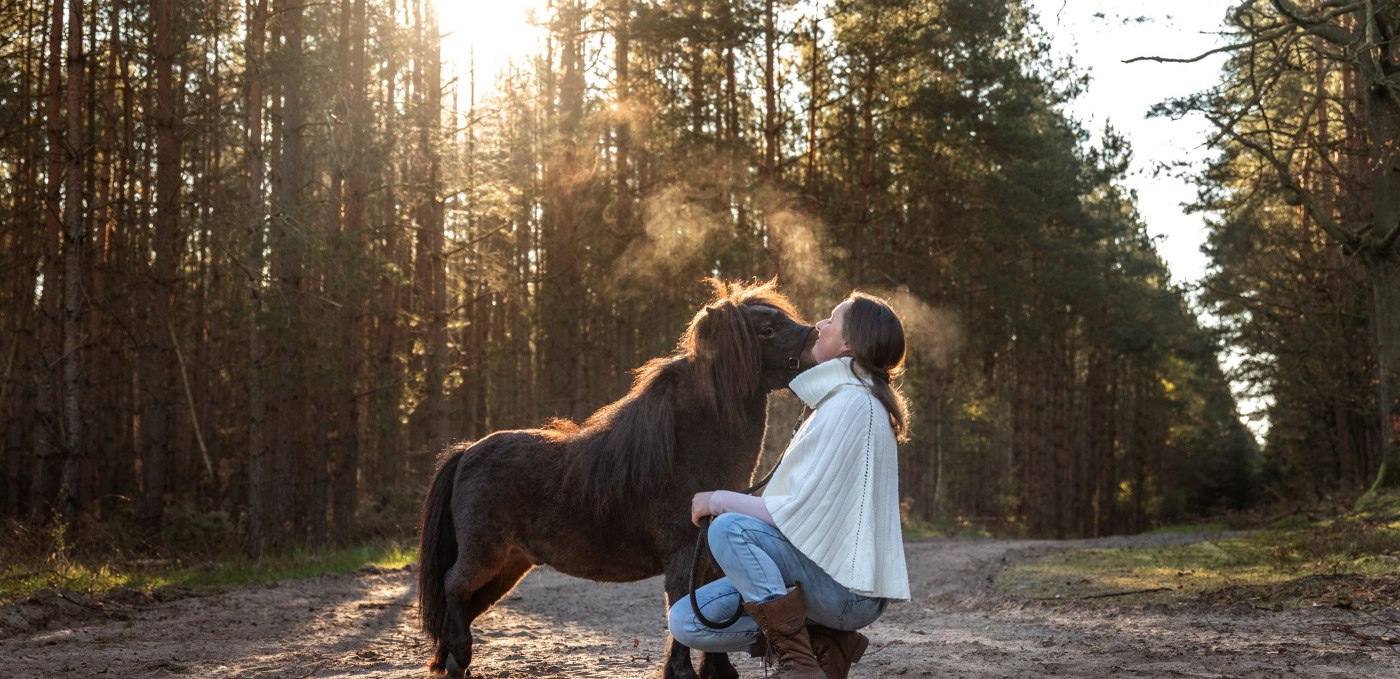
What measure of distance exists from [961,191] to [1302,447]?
1558cm

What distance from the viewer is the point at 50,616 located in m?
8.13

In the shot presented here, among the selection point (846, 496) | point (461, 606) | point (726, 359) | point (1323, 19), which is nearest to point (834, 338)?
point (846, 496)

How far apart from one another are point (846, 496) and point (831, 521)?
107 millimetres

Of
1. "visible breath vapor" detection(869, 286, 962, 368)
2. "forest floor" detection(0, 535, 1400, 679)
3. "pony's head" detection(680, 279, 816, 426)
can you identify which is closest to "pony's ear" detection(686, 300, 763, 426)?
"pony's head" detection(680, 279, 816, 426)

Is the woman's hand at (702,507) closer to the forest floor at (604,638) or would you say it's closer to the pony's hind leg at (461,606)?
the pony's hind leg at (461,606)

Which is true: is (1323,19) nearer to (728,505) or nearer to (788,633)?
(728,505)

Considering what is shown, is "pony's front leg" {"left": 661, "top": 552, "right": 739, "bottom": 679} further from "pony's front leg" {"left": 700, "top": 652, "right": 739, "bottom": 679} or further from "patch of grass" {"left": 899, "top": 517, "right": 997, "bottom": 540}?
"patch of grass" {"left": 899, "top": 517, "right": 997, "bottom": 540}

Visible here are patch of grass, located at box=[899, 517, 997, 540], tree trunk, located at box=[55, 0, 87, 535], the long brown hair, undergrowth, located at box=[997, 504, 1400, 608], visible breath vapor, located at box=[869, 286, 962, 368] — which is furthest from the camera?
visible breath vapor, located at box=[869, 286, 962, 368]

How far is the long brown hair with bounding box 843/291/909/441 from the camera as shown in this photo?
13.2 ft

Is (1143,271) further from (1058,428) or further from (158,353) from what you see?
(158,353)

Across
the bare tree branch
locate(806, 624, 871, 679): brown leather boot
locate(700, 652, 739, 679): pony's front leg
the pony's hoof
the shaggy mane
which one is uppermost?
the bare tree branch

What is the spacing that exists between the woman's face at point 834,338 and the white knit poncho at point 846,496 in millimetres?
230

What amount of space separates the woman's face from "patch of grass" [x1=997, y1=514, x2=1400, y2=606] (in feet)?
18.5

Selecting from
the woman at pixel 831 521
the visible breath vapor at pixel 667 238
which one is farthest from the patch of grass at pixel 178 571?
the visible breath vapor at pixel 667 238
